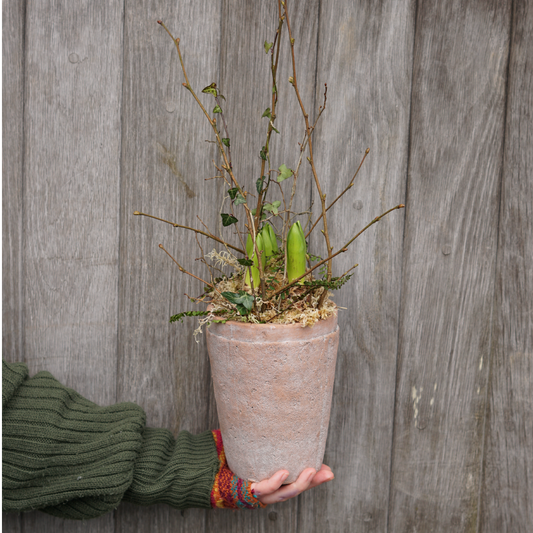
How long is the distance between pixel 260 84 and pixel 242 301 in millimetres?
508

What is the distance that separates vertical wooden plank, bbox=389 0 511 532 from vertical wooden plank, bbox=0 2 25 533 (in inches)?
33.1

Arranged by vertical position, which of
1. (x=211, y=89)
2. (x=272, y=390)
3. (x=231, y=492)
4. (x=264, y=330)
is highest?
(x=211, y=89)

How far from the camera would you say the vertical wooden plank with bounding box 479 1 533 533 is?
37.5 inches

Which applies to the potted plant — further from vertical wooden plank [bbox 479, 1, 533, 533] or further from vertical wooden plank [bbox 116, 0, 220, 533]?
vertical wooden plank [bbox 479, 1, 533, 533]

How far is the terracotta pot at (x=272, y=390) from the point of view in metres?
0.69

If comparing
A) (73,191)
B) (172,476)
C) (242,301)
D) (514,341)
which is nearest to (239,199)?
(242,301)

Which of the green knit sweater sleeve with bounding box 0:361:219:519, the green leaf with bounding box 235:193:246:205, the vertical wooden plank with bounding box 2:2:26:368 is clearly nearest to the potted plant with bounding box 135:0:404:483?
the green leaf with bounding box 235:193:246:205

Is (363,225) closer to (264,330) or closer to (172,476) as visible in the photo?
(264,330)

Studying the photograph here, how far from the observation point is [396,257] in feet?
3.13

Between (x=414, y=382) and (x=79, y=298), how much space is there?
78cm

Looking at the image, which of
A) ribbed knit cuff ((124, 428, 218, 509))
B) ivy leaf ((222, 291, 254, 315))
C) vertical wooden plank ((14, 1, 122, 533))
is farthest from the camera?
vertical wooden plank ((14, 1, 122, 533))

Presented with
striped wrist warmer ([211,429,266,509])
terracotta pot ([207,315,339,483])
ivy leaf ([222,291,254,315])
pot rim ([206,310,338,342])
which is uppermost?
ivy leaf ([222,291,254,315])

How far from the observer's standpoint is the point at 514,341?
98cm

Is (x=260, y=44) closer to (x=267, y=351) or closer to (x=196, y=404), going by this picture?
(x=267, y=351)
